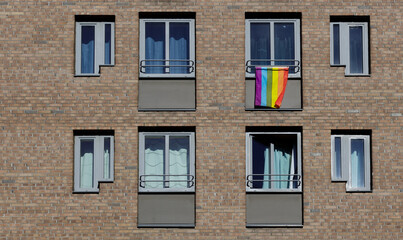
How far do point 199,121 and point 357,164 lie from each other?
4.25m

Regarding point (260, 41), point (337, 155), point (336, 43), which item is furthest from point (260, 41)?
point (337, 155)

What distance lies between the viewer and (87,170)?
21969 millimetres

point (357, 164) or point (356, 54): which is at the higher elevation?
point (356, 54)

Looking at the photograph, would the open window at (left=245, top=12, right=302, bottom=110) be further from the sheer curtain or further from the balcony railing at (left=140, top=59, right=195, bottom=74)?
the balcony railing at (left=140, top=59, right=195, bottom=74)

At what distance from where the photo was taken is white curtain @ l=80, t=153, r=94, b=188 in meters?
21.9

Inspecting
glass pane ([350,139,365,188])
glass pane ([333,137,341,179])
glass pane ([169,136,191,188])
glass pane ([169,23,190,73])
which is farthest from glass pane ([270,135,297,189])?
glass pane ([169,23,190,73])

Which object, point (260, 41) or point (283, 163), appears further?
point (260, 41)

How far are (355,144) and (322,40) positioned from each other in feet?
9.32

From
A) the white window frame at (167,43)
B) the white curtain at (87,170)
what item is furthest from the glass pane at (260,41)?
the white curtain at (87,170)

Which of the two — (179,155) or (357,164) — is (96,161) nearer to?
(179,155)

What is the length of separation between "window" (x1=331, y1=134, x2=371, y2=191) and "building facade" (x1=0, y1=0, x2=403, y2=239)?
1.4 inches

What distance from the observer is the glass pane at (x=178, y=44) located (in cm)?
2233

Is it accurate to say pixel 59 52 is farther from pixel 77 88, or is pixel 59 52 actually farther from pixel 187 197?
pixel 187 197

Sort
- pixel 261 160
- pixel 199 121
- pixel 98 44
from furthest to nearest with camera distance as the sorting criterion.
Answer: pixel 98 44
pixel 261 160
pixel 199 121
